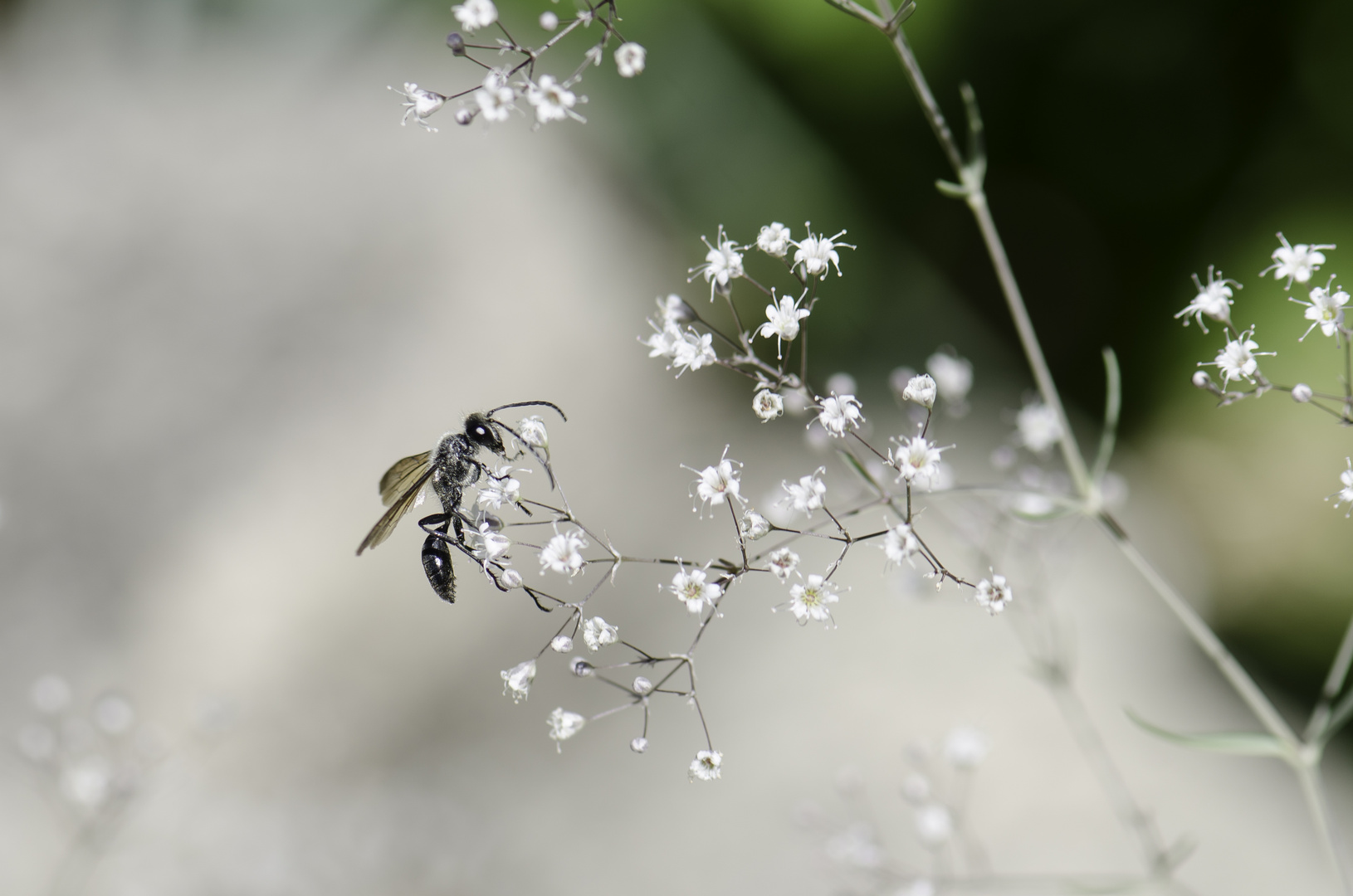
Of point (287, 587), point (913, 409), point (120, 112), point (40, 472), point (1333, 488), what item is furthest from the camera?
point (120, 112)

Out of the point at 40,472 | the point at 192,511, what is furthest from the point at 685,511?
the point at 40,472

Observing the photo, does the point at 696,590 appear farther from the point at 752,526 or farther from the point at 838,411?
the point at 838,411

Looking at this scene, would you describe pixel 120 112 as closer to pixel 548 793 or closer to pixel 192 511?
pixel 192 511

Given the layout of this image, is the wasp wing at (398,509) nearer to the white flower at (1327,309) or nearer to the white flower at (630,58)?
the white flower at (630,58)

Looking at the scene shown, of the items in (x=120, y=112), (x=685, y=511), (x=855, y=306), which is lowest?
(x=685, y=511)

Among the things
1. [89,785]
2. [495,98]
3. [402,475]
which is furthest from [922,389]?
[89,785]

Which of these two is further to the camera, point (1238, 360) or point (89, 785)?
point (89, 785)

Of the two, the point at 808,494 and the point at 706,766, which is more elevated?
the point at 808,494
